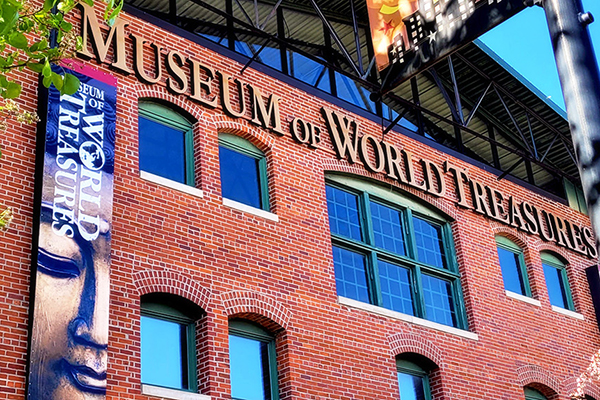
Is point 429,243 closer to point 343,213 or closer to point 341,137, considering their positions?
point 343,213

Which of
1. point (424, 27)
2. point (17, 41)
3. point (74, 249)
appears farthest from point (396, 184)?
point (17, 41)

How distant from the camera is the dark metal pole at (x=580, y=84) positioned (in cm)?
454

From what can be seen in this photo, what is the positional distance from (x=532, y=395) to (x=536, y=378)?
1.48ft

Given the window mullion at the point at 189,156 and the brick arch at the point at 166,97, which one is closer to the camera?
the brick arch at the point at 166,97

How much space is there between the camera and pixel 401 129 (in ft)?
61.4

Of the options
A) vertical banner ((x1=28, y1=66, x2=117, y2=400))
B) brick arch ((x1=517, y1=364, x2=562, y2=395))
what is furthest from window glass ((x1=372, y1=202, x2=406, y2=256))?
vertical banner ((x1=28, y1=66, x2=117, y2=400))

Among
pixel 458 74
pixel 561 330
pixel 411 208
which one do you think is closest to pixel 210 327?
pixel 411 208

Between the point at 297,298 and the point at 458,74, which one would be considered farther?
the point at 458,74

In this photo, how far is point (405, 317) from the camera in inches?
632

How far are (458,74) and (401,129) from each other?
397 cm

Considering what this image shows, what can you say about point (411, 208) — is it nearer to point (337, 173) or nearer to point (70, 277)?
point (337, 173)

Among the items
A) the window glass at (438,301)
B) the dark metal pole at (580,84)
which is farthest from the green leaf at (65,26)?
the window glass at (438,301)

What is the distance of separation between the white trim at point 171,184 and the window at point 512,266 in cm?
861

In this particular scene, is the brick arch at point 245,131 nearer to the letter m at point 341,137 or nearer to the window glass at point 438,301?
the letter m at point 341,137
